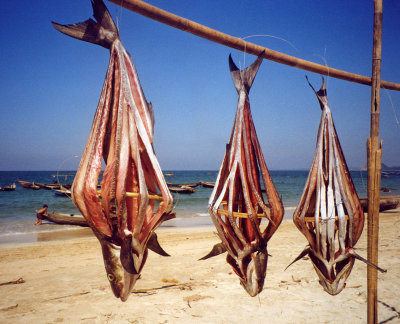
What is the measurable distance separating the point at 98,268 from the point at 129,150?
7.14 metres

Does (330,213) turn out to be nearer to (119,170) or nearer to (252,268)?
(252,268)

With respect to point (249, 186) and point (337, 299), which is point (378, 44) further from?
point (337, 299)

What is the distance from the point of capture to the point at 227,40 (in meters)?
2.09

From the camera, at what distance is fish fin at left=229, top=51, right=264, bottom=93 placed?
6.11 ft

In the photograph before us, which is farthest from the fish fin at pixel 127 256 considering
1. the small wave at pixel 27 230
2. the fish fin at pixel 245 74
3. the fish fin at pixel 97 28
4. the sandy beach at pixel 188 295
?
the small wave at pixel 27 230

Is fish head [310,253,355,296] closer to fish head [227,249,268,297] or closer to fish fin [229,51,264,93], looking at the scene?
fish head [227,249,268,297]

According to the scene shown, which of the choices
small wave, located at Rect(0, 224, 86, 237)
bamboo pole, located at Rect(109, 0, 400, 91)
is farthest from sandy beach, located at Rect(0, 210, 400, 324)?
small wave, located at Rect(0, 224, 86, 237)

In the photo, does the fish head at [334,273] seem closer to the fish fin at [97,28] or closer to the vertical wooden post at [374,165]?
the vertical wooden post at [374,165]

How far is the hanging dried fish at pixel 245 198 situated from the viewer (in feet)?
5.67

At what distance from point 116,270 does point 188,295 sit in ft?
14.5

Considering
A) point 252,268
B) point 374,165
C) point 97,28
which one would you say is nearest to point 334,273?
point 252,268

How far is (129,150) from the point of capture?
1386 millimetres

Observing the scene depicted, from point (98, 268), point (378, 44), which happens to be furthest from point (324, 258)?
point (98, 268)

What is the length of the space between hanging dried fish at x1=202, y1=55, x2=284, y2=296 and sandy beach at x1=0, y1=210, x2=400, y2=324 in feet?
5.80
